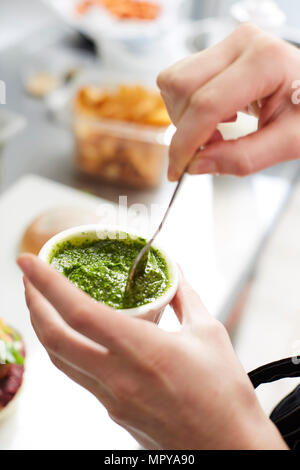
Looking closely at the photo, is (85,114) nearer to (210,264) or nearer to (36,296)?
(210,264)

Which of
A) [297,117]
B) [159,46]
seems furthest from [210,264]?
[159,46]

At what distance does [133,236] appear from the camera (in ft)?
1.66

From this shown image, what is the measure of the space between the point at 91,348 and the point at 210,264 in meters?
0.57

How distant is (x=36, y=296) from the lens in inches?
15.2

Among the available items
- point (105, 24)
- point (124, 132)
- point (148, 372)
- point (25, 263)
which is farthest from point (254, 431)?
point (105, 24)

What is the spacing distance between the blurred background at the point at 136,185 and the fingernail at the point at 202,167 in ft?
0.83

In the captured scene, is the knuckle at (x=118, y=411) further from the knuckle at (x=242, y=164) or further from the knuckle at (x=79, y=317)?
the knuckle at (x=242, y=164)

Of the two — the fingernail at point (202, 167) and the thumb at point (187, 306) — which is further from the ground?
the fingernail at point (202, 167)

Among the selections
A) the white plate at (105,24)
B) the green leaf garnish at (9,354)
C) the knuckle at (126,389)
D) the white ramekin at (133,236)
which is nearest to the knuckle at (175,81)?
the white ramekin at (133,236)

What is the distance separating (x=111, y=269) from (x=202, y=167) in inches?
5.0

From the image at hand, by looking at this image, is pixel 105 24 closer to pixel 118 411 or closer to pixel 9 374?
pixel 9 374

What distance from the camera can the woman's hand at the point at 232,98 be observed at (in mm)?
423

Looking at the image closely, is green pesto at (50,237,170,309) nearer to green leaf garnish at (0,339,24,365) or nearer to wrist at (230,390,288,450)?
wrist at (230,390,288,450)

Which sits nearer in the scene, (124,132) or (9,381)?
(9,381)
